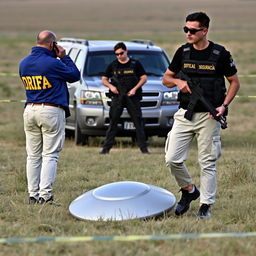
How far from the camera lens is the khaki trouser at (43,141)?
8.08 metres

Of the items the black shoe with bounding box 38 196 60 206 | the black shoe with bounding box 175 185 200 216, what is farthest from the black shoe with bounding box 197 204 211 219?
the black shoe with bounding box 38 196 60 206

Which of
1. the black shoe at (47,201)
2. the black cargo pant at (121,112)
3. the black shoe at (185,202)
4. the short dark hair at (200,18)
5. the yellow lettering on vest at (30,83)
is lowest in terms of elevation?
the black cargo pant at (121,112)

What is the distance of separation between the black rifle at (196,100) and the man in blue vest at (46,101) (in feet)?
4.94

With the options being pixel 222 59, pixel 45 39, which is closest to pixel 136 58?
pixel 45 39

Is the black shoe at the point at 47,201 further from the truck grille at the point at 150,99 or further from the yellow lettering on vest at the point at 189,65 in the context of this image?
the truck grille at the point at 150,99

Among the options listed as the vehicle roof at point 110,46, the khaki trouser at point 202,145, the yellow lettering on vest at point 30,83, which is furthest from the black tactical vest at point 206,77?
the vehicle roof at point 110,46

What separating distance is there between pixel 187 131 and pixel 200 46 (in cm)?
80

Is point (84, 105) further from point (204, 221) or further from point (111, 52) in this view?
point (204, 221)

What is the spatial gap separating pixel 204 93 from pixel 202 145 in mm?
482

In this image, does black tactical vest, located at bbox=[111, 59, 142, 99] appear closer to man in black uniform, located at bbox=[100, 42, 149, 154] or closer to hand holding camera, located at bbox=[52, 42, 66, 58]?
man in black uniform, located at bbox=[100, 42, 149, 154]

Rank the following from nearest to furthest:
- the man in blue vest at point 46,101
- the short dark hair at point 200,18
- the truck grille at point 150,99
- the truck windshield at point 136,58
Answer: the short dark hair at point 200,18, the man in blue vest at point 46,101, the truck grille at point 150,99, the truck windshield at point 136,58

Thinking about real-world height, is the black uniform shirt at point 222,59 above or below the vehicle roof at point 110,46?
above

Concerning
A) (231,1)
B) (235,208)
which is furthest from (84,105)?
(231,1)

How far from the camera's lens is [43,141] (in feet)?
27.0
